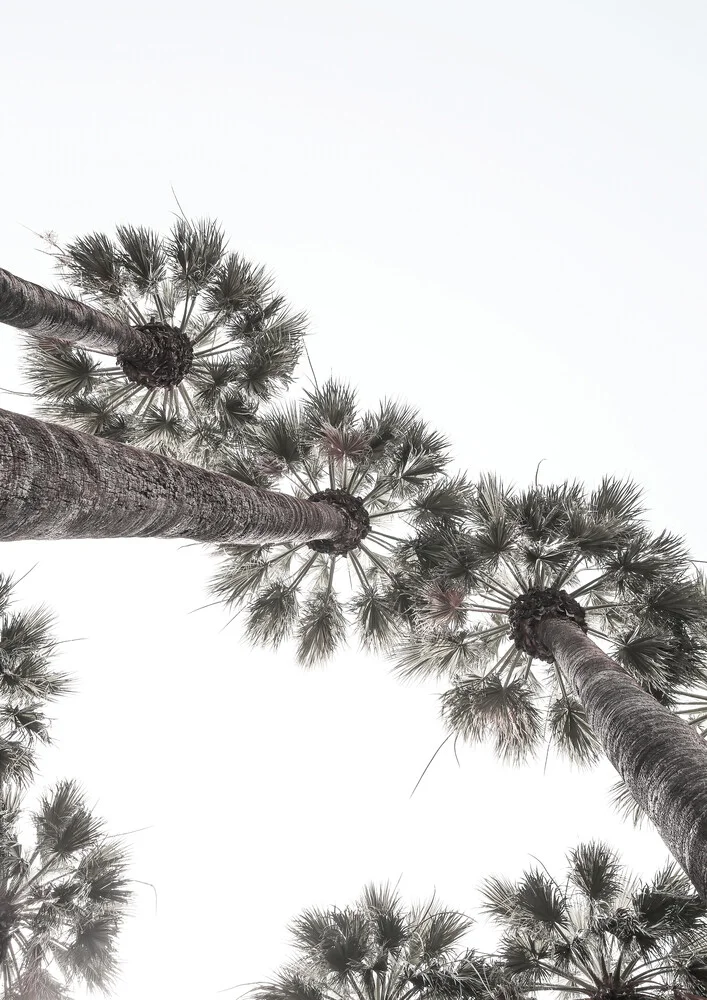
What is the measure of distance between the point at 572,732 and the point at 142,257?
942cm

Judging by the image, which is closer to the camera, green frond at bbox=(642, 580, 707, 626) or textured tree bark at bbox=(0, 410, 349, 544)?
textured tree bark at bbox=(0, 410, 349, 544)

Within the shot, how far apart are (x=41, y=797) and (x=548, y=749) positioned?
20.1 ft

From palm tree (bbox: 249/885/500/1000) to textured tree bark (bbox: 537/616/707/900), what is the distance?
280 cm

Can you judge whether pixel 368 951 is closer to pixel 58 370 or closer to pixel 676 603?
pixel 676 603

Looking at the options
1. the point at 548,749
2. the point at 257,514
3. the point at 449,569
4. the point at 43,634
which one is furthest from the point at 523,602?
the point at 43,634

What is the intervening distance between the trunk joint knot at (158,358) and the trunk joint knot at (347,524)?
294 cm

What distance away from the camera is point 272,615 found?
29.1 feet

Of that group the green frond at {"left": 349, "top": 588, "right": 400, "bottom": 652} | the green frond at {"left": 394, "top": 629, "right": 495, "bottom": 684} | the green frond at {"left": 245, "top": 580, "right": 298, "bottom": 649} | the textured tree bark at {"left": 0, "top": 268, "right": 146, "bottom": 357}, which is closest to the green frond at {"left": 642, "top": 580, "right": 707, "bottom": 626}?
the green frond at {"left": 394, "top": 629, "right": 495, "bottom": 684}

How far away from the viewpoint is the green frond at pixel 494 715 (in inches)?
283

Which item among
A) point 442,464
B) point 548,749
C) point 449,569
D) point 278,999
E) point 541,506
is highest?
point 442,464

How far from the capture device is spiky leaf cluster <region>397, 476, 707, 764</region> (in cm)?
684

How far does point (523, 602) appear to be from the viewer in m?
7.32

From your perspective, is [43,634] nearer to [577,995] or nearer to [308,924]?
[308,924]

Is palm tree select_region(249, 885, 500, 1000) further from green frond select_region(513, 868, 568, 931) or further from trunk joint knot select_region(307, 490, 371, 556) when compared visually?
trunk joint knot select_region(307, 490, 371, 556)
